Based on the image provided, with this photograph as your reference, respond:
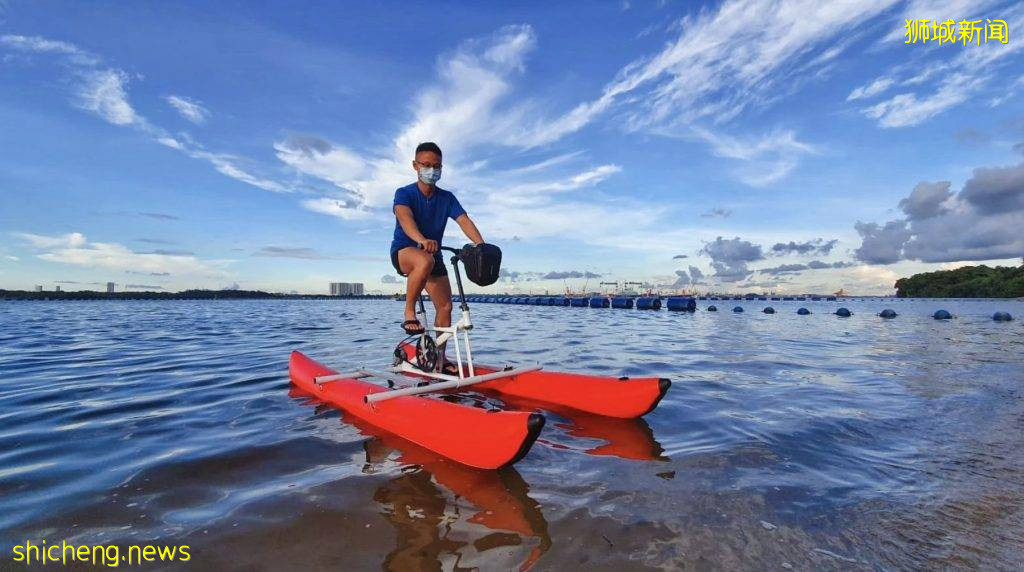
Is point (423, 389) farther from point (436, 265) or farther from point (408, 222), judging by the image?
point (436, 265)

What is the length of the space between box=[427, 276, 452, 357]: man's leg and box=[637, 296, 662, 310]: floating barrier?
5039 centimetres

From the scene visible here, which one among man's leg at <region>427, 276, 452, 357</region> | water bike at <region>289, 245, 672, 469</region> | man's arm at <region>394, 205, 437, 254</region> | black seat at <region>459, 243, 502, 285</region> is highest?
man's arm at <region>394, 205, 437, 254</region>

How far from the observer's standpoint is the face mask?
6.03 meters

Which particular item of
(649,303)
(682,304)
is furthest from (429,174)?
(649,303)

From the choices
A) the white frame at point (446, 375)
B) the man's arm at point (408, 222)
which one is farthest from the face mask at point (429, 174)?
the white frame at point (446, 375)

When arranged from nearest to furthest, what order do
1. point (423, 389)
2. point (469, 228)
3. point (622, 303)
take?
point (423, 389) → point (469, 228) → point (622, 303)

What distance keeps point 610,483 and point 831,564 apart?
147cm

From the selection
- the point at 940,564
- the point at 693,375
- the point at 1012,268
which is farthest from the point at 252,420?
A: the point at 1012,268

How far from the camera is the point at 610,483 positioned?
3588 mm

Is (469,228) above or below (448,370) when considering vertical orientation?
above

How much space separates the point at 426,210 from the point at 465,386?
245 cm

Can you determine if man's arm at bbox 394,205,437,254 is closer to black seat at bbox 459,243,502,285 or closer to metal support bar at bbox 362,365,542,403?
black seat at bbox 459,243,502,285

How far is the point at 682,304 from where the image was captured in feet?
161

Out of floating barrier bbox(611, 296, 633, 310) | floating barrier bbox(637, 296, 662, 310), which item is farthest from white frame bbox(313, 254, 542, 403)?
floating barrier bbox(611, 296, 633, 310)
